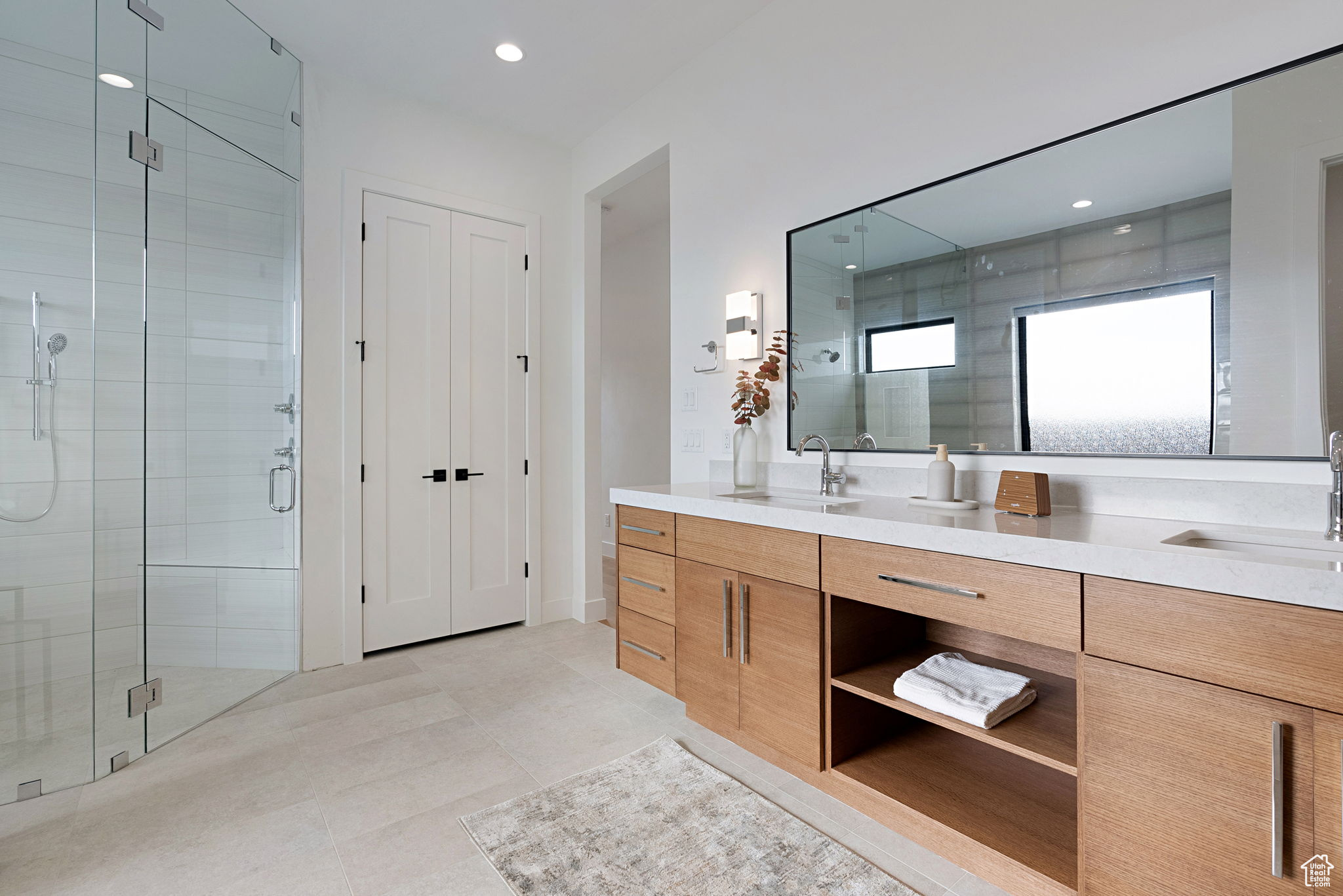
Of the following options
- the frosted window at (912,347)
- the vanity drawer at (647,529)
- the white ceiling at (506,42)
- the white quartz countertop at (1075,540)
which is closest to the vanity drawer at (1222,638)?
the white quartz countertop at (1075,540)

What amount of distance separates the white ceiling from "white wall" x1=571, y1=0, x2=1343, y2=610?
0.49 feet

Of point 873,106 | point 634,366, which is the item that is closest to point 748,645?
point 873,106

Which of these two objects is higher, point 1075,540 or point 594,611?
point 1075,540

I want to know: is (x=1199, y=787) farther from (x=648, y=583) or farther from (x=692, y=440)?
(x=692, y=440)

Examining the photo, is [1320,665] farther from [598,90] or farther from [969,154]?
[598,90]

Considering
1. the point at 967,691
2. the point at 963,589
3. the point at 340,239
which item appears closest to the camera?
the point at 963,589

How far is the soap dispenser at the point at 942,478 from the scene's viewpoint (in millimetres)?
1783

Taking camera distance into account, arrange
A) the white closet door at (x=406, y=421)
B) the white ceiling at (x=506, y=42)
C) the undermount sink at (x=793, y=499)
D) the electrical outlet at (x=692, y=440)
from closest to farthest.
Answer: the undermount sink at (x=793, y=499) < the white ceiling at (x=506, y=42) < the electrical outlet at (x=692, y=440) < the white closet door at (x=406, y=421)

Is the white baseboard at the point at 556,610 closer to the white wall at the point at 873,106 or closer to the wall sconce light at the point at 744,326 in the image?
the white wall at the point at 873,106

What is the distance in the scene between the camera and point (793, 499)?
7.14 feet

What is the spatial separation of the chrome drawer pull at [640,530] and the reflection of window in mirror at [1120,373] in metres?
1.24

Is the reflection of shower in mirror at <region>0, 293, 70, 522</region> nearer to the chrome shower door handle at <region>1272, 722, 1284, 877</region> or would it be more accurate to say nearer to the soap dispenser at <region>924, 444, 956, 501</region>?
the soap dispenser at <region>924, 444, 956, 501</region>

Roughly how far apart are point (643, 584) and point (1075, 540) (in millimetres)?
1487

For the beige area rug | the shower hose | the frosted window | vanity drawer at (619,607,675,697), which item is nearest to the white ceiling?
the frosted window
